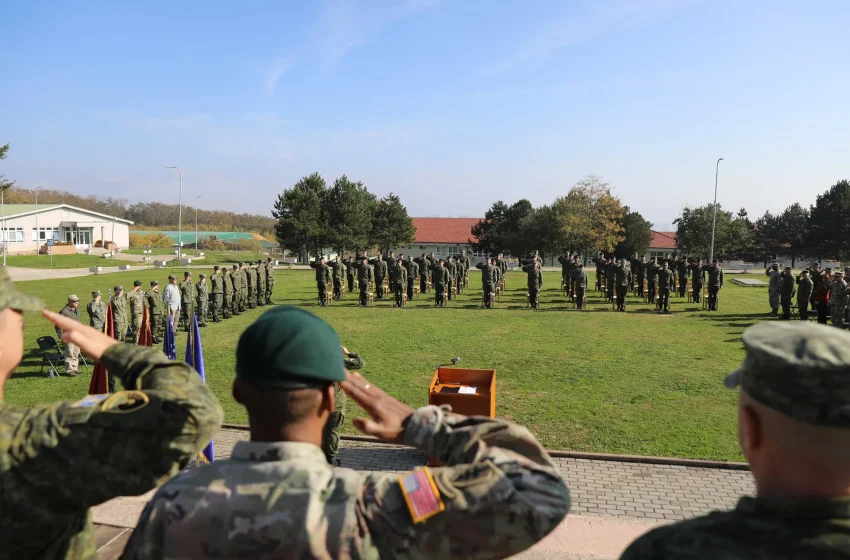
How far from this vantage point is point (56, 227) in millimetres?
60906

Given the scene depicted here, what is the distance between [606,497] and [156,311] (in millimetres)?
12716

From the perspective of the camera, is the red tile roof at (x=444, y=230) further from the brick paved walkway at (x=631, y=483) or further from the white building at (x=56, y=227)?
the brick paved walkway at (x=631, y=483)

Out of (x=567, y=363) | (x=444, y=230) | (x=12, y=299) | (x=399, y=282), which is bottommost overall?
(x=567, y=363)

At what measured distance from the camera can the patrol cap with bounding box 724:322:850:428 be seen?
4.51ft

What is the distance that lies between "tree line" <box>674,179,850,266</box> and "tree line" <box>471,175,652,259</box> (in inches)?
172

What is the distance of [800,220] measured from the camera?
58.2 meters

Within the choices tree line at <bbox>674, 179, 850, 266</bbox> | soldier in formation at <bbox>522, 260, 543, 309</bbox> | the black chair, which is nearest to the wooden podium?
the black chair

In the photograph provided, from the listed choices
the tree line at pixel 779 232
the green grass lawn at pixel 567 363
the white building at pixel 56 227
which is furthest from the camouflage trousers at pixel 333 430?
the white building at pixel 56 227

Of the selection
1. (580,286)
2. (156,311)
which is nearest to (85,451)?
(156,311)

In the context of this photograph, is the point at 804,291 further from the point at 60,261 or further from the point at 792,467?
the point at 60,261

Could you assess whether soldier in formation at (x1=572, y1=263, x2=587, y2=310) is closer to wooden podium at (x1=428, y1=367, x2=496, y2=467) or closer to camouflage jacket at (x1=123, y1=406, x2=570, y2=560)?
wooden podium at (x1=428, y1=367, x2=496, y2=467)

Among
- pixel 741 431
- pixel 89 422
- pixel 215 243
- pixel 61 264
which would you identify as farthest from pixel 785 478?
pixel 215 243

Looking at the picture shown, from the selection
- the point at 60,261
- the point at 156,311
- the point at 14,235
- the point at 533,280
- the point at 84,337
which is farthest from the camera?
the point at 14,235

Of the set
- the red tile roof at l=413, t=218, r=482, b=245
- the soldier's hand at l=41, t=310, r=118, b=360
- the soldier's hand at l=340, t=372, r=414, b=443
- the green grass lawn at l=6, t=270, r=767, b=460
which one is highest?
the red tile roof at l=413, t=218, r=482, b=245
